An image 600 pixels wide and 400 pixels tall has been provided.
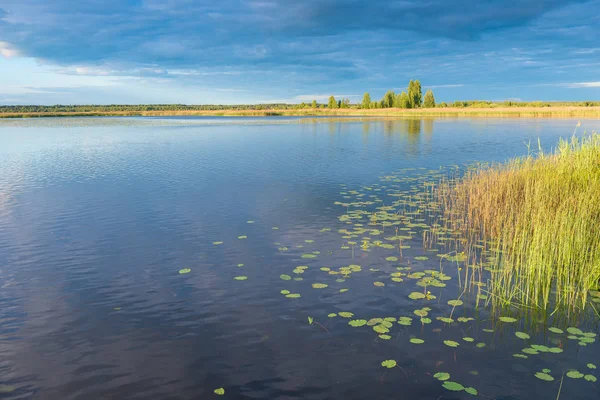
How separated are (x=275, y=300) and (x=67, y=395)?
13.5ft

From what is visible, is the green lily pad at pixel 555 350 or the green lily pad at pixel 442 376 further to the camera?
the green lily pad at pixel 555 350

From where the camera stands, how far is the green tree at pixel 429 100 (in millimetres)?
152000

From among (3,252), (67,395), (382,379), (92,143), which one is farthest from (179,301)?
(92,143)

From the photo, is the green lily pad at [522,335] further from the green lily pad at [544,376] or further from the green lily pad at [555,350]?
the green lily pad at [544,376]

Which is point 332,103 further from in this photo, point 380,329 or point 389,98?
point 380,329

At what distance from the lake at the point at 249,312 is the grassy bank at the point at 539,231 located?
3.03ft

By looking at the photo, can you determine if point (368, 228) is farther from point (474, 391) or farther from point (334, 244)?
point (474, 391)

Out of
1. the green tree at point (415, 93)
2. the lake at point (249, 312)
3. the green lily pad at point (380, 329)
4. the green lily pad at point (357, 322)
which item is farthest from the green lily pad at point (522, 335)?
the green tree at point (415, 93)

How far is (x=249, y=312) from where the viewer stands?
28.0 feet

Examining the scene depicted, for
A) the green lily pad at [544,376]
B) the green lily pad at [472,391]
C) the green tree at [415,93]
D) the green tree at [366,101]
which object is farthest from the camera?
the green tree at [366,101]

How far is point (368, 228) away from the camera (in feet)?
46.0

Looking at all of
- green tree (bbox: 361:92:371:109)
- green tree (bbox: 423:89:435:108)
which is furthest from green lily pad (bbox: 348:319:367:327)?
green tree (bbox: 361:92:371:109)

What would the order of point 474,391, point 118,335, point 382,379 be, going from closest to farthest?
point 474,391 < point 382,379 < point 118,335

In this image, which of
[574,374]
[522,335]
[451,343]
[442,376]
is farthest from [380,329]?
[574,374]
